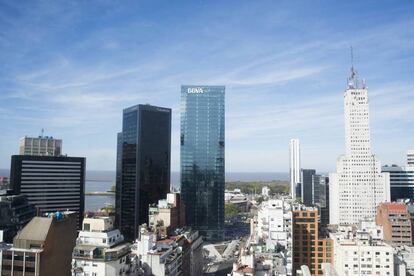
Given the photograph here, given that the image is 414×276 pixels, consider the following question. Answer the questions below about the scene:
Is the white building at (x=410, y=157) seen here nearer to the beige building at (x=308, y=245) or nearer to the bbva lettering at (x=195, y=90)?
the bbva lettering at (x=195, y=90)

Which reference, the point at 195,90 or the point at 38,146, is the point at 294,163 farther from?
the point at 38,146

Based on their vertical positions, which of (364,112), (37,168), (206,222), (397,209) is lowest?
(206,222)

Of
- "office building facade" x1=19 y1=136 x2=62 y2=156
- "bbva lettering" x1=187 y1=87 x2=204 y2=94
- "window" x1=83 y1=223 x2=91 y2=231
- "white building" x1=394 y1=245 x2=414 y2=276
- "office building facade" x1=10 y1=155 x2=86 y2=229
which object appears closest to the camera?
"window" x1=83 y1=223 x2=91 y2=231

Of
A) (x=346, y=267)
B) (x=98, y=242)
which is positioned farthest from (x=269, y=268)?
(x=98, y=242)

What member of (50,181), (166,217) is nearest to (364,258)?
(166,217)

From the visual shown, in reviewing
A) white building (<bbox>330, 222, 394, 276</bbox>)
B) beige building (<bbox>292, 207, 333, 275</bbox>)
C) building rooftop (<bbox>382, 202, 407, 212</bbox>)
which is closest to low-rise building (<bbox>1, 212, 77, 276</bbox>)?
white building (<bbox>330, 222, 394, 276</bbox>)

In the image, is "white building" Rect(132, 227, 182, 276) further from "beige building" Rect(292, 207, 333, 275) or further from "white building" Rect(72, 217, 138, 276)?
"beige building" Rect(292, 207, 333, 275)

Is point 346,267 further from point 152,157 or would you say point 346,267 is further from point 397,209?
point 152,157
